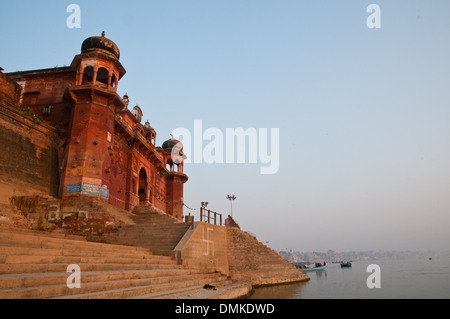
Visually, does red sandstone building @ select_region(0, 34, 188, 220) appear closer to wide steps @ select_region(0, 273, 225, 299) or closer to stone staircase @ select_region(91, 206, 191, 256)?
stone staircase @ select_region(91, 206, 191, 256)

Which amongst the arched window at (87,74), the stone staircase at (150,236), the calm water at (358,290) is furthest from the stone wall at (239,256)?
the arched window at (87,74)

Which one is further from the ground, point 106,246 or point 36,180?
point 36,180

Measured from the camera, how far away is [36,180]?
715 inches

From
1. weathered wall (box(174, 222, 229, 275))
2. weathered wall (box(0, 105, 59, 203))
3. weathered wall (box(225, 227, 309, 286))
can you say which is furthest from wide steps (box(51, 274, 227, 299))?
weathered wall (box(0, 105, 59, 203))

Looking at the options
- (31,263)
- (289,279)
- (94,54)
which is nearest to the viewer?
(31,263)

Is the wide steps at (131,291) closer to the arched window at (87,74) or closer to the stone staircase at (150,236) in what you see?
the stone staircase at (150,236)

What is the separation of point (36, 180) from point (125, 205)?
6641 millimetres

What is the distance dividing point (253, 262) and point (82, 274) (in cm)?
1569

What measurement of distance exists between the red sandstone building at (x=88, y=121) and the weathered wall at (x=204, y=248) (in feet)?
21.7

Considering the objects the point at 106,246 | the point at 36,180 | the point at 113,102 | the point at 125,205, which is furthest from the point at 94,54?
the point at 106,246

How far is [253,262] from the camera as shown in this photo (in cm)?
2123

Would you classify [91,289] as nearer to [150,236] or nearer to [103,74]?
[150,236]

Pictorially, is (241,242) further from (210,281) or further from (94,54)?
(94,54)

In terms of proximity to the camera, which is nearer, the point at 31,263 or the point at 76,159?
the point at 31,263
